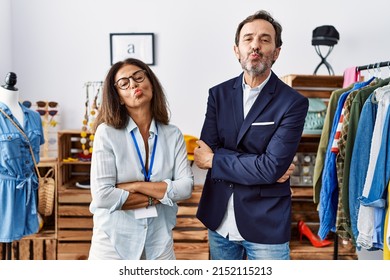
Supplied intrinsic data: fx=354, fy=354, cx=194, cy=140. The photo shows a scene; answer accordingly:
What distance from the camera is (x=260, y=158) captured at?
1.19 metres

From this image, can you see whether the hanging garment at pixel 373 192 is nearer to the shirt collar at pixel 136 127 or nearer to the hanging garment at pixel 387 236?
the hanging garment at pixel 387 236

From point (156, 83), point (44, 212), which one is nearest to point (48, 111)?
point (44, 212)

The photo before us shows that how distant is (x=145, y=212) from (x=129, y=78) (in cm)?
45

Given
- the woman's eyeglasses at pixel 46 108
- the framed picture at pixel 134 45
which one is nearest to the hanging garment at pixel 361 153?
the framed picture at pixel 134 45

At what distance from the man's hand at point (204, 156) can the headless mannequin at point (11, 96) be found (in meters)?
0.95

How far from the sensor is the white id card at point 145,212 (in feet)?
3.92

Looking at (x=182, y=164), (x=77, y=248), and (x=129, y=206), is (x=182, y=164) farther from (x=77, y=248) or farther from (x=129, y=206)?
(x=77, y=248)

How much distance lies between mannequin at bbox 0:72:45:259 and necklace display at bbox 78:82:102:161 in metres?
0.58

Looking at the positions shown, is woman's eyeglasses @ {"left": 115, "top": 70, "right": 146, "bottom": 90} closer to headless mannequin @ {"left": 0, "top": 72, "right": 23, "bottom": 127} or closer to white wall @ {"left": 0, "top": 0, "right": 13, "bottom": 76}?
headless mannequin @ {"left": 0, "top": 72, "right": 23, "bottom": 127}

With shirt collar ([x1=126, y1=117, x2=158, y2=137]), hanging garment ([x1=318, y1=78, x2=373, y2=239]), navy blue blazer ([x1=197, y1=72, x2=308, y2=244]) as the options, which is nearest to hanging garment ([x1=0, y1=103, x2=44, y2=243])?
shirt collar ([x1=126, y1=117, x2=158, y2=137])

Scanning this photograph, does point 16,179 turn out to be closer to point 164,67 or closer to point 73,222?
point 73,222

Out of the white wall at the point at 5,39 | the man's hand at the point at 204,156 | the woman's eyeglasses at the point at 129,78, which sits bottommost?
the man's hand at the point at 204,156

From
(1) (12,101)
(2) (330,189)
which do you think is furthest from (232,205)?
(1) (12,101)

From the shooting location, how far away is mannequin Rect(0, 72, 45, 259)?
1.63 metres
